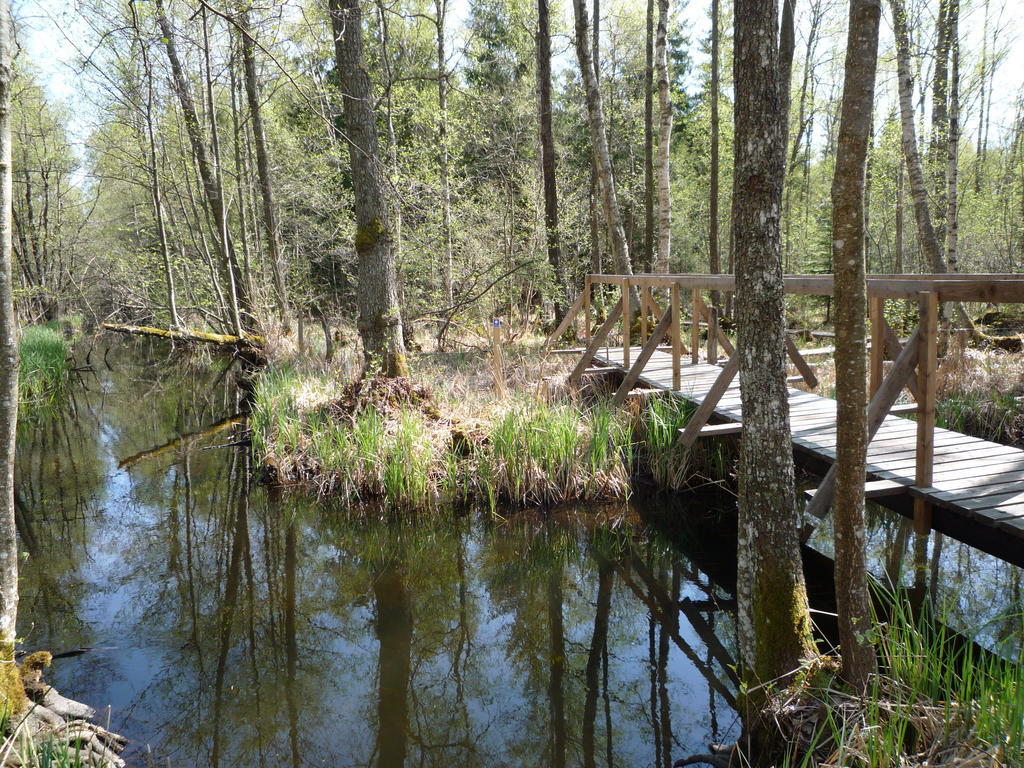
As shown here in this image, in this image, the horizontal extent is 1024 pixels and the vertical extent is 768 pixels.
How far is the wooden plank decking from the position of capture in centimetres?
378

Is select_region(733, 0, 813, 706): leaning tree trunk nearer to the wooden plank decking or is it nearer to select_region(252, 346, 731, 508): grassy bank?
the wooden plank decking

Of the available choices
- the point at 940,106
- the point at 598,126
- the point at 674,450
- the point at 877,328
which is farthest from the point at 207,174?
the point at 940,106

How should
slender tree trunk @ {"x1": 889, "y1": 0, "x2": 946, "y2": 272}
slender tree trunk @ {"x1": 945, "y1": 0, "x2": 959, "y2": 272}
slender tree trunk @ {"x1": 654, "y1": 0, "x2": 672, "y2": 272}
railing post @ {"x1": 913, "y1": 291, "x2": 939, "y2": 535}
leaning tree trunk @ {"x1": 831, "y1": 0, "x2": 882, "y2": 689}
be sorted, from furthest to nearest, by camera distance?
slender tree trunk @ {"x1": 945, "y1": 0, "x2": 959, "y2": 272} → slender tree trunk @ {"x1": 654, "y1": 0, "x2": 672, "y2": 272} → slender tree trunk @ {"x1": 889, "y1": 0, "x2": 946, "y2": 272} → railing post @ {"x1": 913, "y1": 291, "x2": 939, "y2": 535} → leaning tree trunk @ {"x1": 831, "y1": 0, "x2": 882, "y2": 689}

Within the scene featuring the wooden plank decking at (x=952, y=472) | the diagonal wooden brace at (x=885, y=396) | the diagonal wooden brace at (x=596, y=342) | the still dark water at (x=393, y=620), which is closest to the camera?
the still dark water at (x=393, y=620)

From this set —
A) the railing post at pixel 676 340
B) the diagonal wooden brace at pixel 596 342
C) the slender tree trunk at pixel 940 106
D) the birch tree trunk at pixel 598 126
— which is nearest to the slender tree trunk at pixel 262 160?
the birch tree trunk at pixel 598 126

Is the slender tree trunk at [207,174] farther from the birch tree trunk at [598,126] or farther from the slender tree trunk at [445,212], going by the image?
the birch tree trunk at [598,126]

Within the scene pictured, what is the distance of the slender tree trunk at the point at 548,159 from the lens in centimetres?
1181

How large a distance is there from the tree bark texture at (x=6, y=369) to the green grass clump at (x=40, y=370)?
351 inches

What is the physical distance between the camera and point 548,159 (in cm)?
1252

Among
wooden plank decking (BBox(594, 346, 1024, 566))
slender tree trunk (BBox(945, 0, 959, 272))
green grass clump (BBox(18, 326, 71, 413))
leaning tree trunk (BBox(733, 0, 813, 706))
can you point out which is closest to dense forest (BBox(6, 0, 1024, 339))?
slender tree trunk (BBox(945, 0, 959, 272))

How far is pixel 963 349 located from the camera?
28.6 ft

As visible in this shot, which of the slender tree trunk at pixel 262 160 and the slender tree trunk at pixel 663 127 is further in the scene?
the slender tree trunk at pixel 262 160

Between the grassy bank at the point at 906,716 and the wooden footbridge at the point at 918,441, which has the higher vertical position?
the wooden footbridge at the point at 918,441

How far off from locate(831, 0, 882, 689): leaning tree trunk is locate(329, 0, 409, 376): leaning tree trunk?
531 cm
